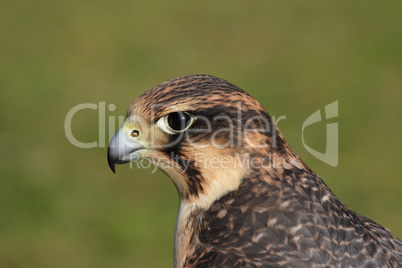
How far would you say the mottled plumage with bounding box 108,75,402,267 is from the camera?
3197 millimetres

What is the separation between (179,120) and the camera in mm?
3410

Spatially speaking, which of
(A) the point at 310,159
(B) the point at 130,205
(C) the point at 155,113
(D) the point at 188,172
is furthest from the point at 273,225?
(A) the point at 310,159

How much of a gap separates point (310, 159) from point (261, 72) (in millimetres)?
2278

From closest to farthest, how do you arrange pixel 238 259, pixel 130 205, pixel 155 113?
1. pixel 238 259
2. pixel 155 113
3. pixel 130 205

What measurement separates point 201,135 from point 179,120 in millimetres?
156

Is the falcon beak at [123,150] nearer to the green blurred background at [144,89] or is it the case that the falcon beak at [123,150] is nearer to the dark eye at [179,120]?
the dark eye at [179,120]

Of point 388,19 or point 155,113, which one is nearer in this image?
point 155,113

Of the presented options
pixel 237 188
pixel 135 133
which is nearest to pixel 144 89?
pixel 135 133

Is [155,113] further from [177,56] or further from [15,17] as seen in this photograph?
[15,17]

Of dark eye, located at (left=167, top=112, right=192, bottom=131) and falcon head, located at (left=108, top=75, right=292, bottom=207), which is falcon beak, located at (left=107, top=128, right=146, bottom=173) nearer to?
falcon head, located at (left=108, top=75, right=292, bottom=207)

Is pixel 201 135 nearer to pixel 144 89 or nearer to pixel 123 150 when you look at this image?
pixel 123 150

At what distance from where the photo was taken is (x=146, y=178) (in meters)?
8.56

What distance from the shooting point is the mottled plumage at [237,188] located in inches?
126

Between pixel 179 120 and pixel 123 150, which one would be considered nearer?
pixel 179 120
